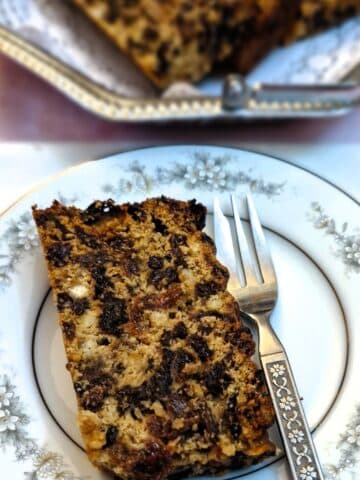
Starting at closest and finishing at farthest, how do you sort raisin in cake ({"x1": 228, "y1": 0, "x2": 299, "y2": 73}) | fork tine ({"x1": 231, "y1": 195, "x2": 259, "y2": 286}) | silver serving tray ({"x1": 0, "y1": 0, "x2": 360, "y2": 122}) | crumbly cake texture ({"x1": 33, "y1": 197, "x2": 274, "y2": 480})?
crumbly cake texture ({"x1": 33, "y1": 197, "x2": 274, "y2": 480}) → fork tine ({"x1": 231, "y1": 195, "x2": 259, "y2": 286}) → silver serving tray ({"x1": 0, "y1": 0, "x2": 360, "y2": 122}) → raisin in cake ({"x1": 228, "y1": 0, "x2": 299, "y2": 73})

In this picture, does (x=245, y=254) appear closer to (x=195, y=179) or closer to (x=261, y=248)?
(x=261, y=248)

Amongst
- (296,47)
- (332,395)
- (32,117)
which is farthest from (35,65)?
(332,395)

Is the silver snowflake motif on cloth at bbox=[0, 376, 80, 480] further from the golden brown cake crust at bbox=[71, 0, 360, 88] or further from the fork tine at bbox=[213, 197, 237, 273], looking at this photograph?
the golden brown cake crust at bbox=[71, 0, 360, 88]

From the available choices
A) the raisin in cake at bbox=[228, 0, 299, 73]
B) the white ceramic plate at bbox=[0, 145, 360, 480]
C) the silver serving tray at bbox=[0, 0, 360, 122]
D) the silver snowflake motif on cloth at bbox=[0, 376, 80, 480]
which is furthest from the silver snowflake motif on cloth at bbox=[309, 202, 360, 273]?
the silver snowflake motif on cloth at bbox=[0, 376, 80, 480]

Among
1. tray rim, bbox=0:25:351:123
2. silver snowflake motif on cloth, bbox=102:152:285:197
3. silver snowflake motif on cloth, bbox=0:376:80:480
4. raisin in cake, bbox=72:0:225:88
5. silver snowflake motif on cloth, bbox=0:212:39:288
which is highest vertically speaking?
raisin in cake, bbox=72:0:225:88

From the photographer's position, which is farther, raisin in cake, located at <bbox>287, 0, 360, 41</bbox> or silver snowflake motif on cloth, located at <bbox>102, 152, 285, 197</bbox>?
raisin in cake, located at <bbox>287, 0, 360, 41</bbox>

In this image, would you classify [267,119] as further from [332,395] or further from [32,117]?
[332,395]

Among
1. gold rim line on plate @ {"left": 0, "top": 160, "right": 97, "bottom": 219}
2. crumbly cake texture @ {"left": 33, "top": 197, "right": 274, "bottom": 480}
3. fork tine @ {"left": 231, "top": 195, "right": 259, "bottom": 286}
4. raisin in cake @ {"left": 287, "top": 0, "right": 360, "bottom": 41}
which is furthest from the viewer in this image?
raisin in cake @ {"left": 287, "top": 0, "right": 360, "bottom": 41}
